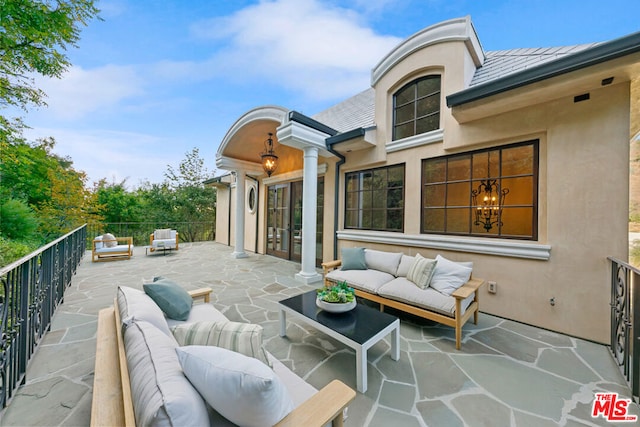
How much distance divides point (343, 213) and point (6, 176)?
15.2 metres

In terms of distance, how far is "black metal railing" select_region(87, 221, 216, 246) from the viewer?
431 inches

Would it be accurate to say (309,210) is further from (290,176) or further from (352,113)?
(352,113)

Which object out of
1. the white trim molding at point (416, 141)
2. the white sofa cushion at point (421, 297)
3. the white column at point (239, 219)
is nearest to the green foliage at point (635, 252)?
the white sofa cushion at point (421, 297)

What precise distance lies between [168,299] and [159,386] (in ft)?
5.02

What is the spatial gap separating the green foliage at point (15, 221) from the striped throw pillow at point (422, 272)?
11.9 metres

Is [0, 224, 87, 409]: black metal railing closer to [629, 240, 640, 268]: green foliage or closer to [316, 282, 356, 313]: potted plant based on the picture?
[316, 282, 356, 313]: potted plant

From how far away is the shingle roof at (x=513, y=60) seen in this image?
3420mm

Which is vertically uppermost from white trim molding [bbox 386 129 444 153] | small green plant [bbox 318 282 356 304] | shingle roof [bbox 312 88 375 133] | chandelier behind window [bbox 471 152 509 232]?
shingle roof [bbox 312 88 375 133]

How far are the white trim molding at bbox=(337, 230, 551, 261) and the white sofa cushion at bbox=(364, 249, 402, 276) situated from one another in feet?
1.74

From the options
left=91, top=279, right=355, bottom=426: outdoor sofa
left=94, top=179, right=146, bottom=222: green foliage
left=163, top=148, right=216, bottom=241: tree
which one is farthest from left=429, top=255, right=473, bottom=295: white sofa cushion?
left=94, top=179, right=146, bottom=222: green foliage

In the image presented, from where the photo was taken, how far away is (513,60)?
12.7 feet

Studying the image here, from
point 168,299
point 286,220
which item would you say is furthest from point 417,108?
point 168,299

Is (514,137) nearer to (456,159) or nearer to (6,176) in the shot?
(456,159)

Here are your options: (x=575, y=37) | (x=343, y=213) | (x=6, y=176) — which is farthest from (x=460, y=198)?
(x=6, y=176)
